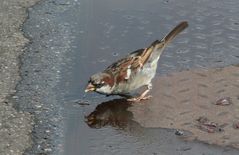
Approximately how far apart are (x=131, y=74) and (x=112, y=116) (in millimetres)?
445

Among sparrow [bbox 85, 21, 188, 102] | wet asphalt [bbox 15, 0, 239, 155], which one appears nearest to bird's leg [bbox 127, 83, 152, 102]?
sparrow [bbox 85, 21, 188, 102]

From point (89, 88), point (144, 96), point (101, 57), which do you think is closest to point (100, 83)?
point (89, 88)

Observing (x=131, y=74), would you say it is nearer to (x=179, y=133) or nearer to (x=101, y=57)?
(x=101, y=57)

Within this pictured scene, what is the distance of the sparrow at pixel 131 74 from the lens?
4.74 metres

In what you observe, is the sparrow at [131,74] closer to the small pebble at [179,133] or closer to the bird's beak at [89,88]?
the bird's beak at [89,88]

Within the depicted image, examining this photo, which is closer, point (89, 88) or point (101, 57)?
point (89, 88)

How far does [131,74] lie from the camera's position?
486cm

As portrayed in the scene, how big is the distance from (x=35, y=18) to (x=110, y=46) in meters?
0.92

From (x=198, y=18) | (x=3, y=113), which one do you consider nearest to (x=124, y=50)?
(x=198, y=18)

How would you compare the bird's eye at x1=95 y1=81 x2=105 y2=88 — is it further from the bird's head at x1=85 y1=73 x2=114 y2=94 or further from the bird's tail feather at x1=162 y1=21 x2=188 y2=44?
the bird's tail feather at x1=162 y1=21 x2=188 y2=44

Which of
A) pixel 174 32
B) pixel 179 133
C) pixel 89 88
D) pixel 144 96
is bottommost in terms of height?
pixel 179 133

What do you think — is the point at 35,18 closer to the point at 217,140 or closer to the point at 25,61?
the point at 25,61

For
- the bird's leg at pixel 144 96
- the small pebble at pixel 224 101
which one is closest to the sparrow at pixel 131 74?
the bird's leg at pixel 144 96

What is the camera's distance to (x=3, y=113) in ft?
14.5
